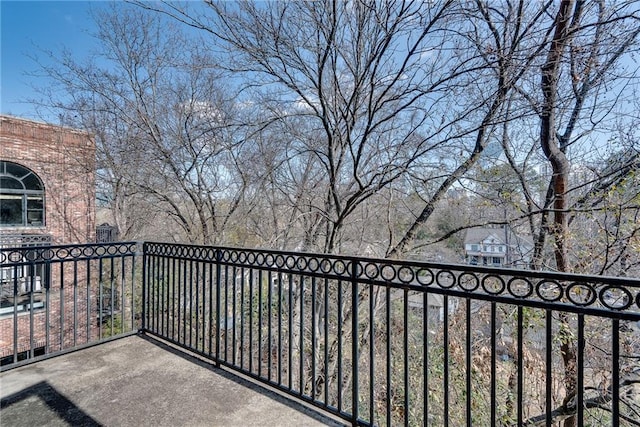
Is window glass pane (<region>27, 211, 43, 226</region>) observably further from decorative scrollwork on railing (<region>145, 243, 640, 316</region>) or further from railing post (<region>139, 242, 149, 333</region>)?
decorative scrollwork on railing (<region>145, 243, 640, 316</region>)

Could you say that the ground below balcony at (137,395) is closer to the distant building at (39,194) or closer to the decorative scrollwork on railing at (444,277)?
the decorative scrollwork on railing at (444,277)

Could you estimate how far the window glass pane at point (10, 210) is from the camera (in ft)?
30.9

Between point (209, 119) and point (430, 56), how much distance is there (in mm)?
4072

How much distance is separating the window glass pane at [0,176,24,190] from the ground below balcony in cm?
1013

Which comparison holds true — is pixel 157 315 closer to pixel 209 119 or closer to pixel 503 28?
pixel 209 119

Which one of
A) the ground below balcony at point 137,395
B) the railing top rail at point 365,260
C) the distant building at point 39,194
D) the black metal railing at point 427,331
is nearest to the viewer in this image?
the railing top rail at point 365,260

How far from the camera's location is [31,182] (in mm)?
10117

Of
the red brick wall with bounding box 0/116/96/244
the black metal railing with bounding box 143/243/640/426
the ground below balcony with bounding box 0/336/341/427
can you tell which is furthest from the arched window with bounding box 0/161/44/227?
the ground below balcony with bounding box 0/336/341/427

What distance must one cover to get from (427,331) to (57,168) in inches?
505

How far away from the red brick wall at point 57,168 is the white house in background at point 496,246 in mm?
9069

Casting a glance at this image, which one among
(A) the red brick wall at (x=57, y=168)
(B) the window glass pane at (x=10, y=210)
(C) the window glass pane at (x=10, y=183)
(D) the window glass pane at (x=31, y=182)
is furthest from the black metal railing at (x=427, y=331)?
(D) the window glass pane at (x=31, y=182)

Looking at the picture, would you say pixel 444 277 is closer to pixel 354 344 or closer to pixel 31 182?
pixel 354 344

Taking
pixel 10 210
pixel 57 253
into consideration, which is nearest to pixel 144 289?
pixel 57 253

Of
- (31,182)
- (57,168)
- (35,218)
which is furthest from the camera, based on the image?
(57,168)
